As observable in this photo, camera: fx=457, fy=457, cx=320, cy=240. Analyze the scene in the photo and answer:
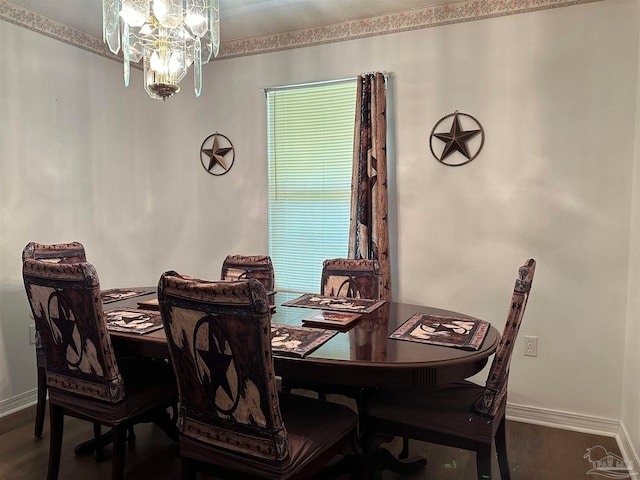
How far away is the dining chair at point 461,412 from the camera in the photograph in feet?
5.68

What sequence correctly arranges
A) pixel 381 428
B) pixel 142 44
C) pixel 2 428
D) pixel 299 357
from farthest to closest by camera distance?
pixel 2 428, pixel 142 44, pixel 381 428, pixel 299 357

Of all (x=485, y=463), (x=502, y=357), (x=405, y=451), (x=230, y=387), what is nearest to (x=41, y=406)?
(x=230, y=387)

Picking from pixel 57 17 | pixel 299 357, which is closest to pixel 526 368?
pixel 299 357

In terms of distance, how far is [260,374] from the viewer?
1.42 meters

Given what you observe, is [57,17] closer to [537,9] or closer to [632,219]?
[537,9]

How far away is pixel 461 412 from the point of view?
70.9 inches

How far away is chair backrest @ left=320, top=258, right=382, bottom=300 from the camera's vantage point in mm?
2785

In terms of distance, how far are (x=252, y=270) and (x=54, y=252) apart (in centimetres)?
125

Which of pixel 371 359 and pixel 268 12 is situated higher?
pixel 268 12

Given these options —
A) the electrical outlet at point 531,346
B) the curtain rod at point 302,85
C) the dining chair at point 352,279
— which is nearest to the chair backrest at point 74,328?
the dining chair at point 352,279

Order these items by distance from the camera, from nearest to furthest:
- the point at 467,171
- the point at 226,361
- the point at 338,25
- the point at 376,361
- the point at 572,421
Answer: the point at 226,361, the point at 376,361, the point at 572,421, the point at 467,171, the point at 338,25

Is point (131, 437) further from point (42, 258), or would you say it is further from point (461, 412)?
point (461, 412)

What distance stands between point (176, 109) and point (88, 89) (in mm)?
694

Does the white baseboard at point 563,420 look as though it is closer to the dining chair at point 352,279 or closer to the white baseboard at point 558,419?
the white baseboard at point 558,419
